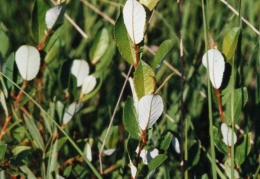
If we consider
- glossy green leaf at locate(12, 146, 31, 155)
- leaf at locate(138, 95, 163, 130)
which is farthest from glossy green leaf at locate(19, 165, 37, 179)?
leaf at locate(138, 95, 163, 130)

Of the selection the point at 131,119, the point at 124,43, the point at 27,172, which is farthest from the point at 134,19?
the point at 27,172

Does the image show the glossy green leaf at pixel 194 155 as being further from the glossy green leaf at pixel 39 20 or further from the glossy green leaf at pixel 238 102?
the glossy green leaf at pixel 39 20

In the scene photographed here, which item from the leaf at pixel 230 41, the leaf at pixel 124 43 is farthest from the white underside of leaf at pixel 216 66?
the leaf at pixel 124 43

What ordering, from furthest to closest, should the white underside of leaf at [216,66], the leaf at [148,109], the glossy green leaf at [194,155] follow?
the glossy green leaf at [194,155], the white underside of leaf at [216,66], the leaf at [148,109]

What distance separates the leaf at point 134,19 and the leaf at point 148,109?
10cm

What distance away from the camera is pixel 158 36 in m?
1.64

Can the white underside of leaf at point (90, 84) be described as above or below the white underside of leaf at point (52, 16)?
below

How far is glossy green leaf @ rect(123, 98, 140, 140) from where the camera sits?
699mm

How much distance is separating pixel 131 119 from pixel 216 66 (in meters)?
0.17

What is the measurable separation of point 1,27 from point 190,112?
542 millimetres

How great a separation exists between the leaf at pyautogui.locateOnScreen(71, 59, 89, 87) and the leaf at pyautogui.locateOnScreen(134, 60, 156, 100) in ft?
0.92

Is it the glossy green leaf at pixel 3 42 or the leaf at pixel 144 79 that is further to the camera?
the glossy green leaf at pixel 3 42

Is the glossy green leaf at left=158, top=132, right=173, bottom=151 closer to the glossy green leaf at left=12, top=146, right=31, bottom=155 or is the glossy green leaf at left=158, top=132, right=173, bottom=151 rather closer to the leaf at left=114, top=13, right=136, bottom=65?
the leaf at left=114, top=13, right=136, bottom=65

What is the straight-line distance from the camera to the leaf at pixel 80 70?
933 mm
